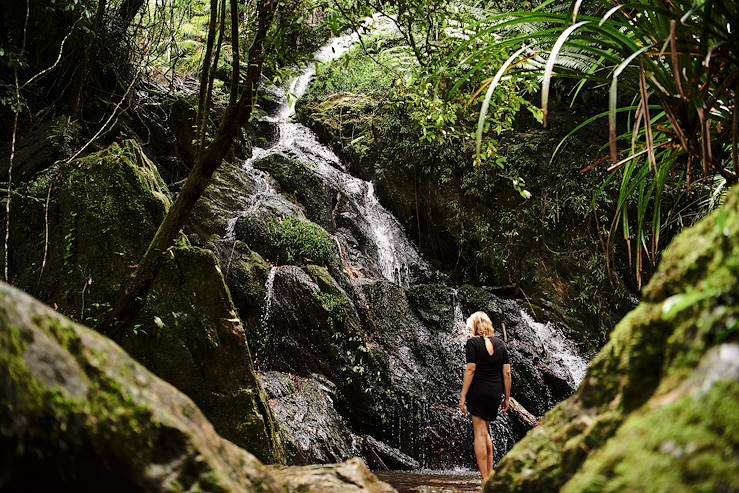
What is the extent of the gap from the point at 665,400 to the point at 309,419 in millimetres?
5063

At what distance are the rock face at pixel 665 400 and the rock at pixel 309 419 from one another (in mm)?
4007

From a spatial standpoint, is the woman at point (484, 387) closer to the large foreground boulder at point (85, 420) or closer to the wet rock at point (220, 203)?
the large foreground boulder at point (85, 420)

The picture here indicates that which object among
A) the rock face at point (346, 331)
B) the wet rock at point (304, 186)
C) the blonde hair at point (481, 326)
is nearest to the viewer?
the blonde hair at point (481, 326)

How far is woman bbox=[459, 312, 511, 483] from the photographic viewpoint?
409 centimetres

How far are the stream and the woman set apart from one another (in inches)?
16.1

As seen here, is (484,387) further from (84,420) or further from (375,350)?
(84,420)

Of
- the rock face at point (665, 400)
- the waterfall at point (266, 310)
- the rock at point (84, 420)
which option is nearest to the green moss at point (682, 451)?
the rock face at point (665, 400)

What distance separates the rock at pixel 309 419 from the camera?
17.0 feet

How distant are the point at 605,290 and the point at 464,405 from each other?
226 inches

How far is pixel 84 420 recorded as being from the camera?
3.07 feet

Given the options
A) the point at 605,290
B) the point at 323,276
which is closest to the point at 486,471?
the point at 323,276

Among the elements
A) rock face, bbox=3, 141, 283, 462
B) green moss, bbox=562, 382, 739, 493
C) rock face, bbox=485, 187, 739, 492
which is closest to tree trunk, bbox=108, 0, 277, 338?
rock face, bbox=3, 141, 283, 462

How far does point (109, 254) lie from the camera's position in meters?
3.81

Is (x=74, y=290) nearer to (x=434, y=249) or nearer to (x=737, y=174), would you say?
(x=737, y=174)
